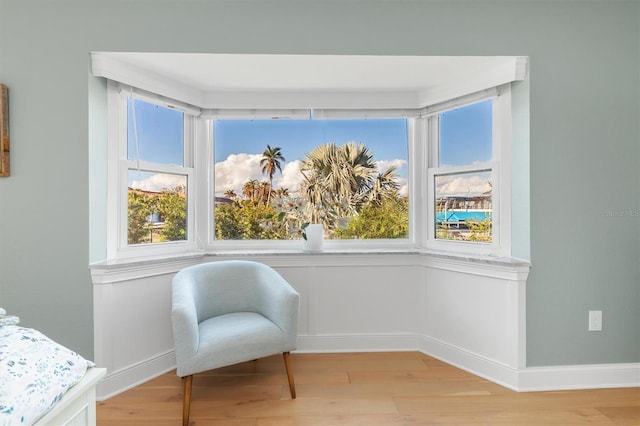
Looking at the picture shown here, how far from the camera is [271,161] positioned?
2.97m

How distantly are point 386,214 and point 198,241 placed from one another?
1.60 m

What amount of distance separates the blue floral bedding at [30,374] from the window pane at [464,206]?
247cm

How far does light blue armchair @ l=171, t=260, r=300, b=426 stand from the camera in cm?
183

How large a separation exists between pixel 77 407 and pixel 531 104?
9.11ft

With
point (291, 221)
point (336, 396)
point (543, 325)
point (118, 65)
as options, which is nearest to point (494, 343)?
point (543, 325)

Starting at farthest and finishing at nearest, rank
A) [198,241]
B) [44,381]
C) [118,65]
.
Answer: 1. [198,241]
2. [118,65]
3. [44,381]

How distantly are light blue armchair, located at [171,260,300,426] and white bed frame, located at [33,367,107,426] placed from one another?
522 mm

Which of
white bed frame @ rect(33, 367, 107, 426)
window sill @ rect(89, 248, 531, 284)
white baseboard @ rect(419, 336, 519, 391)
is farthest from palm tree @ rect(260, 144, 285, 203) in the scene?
white bed frame @ rect(33, 367, 107, 426)

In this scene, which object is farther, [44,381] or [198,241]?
[198,241]

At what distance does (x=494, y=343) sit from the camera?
230 cm

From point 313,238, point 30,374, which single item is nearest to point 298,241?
point 313,238

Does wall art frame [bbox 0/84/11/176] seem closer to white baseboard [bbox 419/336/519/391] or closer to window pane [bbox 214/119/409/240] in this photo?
window pane [bbox 214/119/409/240]

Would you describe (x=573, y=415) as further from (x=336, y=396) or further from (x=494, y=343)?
(x=336, y=396)

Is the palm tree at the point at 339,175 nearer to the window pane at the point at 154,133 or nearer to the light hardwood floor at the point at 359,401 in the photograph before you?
the window pane at the point at 154,133
